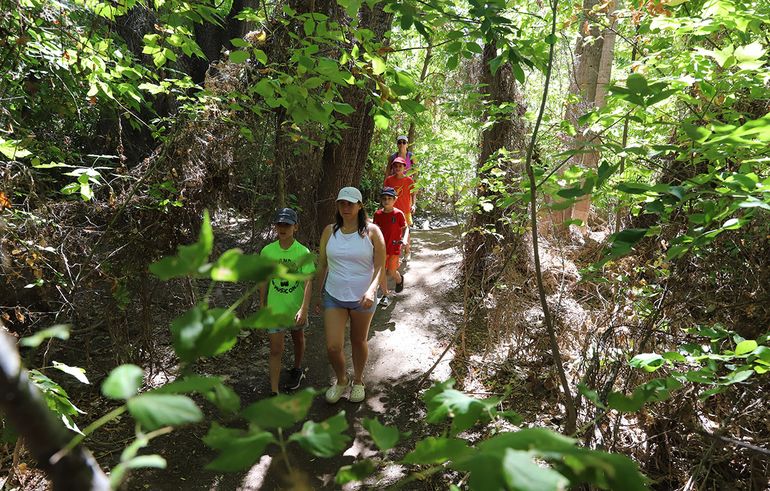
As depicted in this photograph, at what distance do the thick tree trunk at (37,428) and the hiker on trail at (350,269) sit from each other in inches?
133

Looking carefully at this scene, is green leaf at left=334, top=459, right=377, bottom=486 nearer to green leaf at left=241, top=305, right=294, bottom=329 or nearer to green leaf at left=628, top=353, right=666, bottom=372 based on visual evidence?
green leaf at left=241, top=305, right=294, bottom=329

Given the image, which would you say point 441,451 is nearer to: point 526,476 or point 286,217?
point 526,476

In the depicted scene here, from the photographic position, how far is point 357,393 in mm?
4359

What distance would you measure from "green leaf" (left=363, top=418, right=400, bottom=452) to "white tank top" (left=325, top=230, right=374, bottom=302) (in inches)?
121

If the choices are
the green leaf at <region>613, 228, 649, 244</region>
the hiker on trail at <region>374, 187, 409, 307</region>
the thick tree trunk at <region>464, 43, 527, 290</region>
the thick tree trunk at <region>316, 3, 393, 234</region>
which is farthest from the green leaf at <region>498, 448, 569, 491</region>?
the thick tree trunk at <region>316, 3, 393, 234</region>

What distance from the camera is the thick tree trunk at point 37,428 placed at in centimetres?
48

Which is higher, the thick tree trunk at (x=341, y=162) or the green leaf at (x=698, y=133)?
the green leaf at (x=698, y=133)

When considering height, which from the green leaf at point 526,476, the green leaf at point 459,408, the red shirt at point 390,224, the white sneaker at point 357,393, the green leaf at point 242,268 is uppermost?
the green leaf at point 242,268

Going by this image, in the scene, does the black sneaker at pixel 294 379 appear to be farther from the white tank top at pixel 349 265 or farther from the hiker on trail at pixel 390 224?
the hiker on trail at pixel 390 224

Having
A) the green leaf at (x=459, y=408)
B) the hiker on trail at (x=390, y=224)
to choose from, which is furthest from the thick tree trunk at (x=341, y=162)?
the green leaf at (x=459, y=408)

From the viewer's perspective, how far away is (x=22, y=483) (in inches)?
123

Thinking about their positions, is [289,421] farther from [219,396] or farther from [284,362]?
[284,362]

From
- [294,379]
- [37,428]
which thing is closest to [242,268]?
[37,428]

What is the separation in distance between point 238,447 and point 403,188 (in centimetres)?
665
